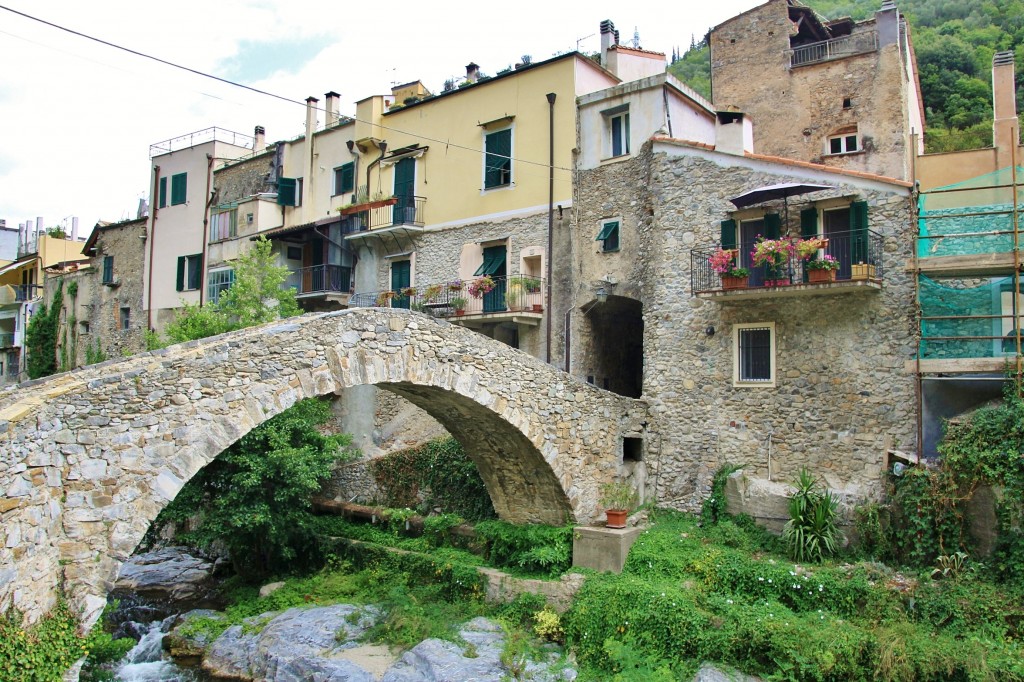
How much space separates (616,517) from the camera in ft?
51.1

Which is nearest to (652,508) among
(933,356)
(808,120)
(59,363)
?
(933,356)

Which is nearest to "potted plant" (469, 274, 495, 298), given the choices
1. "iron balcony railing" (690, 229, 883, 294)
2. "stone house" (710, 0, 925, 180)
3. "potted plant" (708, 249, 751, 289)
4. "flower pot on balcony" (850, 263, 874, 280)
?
"iron balcony railing" (690, 229, 883, 294)

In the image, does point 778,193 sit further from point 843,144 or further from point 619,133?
point 843,144

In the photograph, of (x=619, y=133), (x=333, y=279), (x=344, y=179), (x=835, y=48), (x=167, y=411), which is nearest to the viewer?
(x=167, y=411)

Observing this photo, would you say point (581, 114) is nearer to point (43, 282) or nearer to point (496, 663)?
point (496, 663)

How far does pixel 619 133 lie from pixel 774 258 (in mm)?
6424

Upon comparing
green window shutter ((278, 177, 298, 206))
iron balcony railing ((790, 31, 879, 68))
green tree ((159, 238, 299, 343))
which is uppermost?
iron balcony railing ((790, 31, 879, 68))

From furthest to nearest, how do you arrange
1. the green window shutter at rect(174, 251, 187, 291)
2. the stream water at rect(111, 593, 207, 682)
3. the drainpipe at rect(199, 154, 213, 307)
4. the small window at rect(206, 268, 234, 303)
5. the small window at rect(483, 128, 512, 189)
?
1. the green window shutter at rect(174, 251, 187, 291)
2. the drainpipe at rect(199, 154, 213, 307)
3. the small window at rect(206, 268, 234, 303)
4. the small window at rect(483, 128, 512, 189)
5. the stream water at rect(111, 593, 207, 682)

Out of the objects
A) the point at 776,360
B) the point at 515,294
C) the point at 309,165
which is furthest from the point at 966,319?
the point at 309,165

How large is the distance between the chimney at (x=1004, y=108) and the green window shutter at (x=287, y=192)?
21.4 m

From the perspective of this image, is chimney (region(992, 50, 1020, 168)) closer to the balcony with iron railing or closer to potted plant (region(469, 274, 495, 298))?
the balcony with iron railing

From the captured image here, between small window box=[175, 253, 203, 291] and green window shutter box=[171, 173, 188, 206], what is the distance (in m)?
2.55

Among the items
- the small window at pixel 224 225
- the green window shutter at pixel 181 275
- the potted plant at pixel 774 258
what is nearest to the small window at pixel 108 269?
the green window shutter at pixel 181 275

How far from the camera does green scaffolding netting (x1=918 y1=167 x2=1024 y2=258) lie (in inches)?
573
